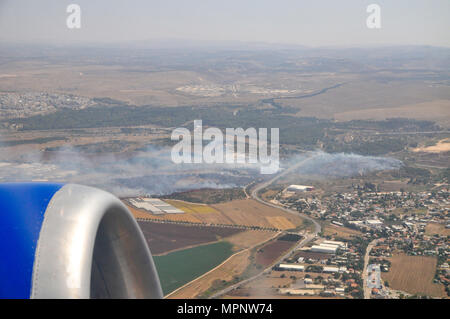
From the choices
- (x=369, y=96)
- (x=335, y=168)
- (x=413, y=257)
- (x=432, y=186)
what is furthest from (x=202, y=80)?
(x=413, y=257)

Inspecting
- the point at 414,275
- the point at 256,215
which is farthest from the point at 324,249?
the point at 256,215

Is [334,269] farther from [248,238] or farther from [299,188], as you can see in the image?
[299,188]

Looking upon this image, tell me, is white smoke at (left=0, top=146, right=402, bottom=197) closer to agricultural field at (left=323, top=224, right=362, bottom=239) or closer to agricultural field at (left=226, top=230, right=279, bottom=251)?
agricultural field at (left=226, top=230, right=279, bottom=251)

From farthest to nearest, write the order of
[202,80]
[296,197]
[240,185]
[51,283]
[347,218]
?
[202,80], [240,185], [296,197], [347,218], [51,283]

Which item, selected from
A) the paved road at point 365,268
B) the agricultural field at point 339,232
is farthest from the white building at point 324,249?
the agricultural field at point 339,232

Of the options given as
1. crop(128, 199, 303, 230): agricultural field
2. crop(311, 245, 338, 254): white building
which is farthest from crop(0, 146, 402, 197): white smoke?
crop(311, 245, 338, 254): white building
